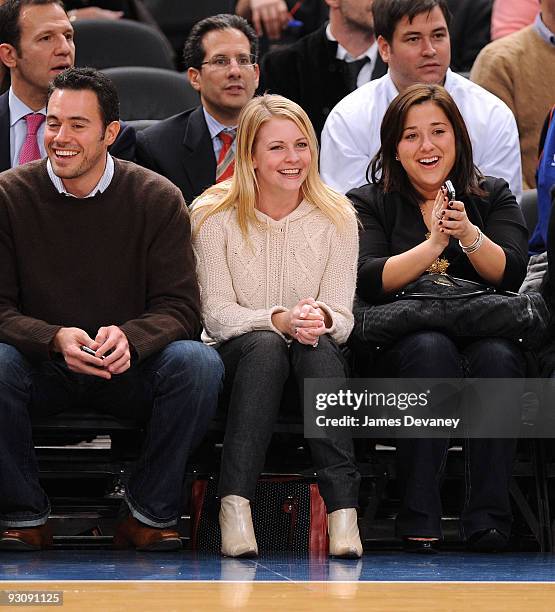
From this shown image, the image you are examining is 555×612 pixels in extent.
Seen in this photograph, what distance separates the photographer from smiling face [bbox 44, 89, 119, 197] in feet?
13.5

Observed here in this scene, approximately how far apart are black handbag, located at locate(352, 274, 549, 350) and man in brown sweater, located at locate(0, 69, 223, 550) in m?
0.55

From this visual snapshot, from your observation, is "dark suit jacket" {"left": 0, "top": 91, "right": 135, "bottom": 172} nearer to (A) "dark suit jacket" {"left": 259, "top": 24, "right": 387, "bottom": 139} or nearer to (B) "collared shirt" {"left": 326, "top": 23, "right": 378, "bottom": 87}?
(A) "dark suit jacket" {"left": 259, "top": 24, "right": 387, "bottom": 139}

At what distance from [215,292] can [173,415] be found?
51 centimetres

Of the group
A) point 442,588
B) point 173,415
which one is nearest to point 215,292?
point 173,415

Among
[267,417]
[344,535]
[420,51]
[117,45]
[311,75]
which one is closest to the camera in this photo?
[344,535]

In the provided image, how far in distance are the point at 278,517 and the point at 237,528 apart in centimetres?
26

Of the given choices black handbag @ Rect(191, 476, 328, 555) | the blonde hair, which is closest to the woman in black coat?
the blonde hair

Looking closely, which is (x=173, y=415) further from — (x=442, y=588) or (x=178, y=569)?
(x=442, y=588)

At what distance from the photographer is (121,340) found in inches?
152

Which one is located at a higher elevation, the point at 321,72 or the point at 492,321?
the point at 321,72

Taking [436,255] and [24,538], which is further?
[436,255]

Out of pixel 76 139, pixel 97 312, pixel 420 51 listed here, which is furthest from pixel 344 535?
pixel 420 51

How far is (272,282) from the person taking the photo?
13.9ft

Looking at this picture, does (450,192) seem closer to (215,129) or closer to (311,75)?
(215,129)
